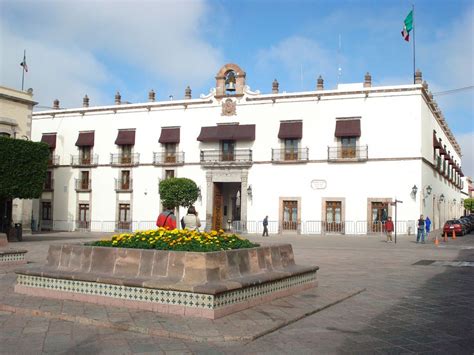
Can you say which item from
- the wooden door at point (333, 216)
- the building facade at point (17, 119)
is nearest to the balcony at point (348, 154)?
the wooden door at point (333, 216)

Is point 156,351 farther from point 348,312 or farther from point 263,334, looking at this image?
point 348,312

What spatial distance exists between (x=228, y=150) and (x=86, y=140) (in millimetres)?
11837

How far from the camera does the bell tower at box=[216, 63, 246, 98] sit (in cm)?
3509

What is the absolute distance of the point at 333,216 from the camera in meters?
32.2

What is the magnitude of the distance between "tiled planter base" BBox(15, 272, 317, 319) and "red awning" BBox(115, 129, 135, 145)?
29419 millimetres

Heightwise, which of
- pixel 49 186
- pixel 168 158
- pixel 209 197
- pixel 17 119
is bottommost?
pixel 209 197

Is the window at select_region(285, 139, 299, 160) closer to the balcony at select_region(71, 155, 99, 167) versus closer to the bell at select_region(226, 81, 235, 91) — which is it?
the bell at select_region(226, 81, 235, 91)

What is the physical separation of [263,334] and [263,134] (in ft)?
93.8

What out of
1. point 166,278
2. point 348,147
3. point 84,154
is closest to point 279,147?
point 348,147

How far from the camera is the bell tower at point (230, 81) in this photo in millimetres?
35094

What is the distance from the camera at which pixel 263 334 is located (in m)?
6.00

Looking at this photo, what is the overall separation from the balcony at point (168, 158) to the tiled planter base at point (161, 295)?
2782cm

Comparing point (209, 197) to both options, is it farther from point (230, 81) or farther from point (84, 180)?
point (84, 180)

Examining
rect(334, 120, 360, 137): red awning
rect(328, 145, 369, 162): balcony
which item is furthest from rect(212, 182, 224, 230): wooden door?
rect(334, 120, 360, 137): red awning
